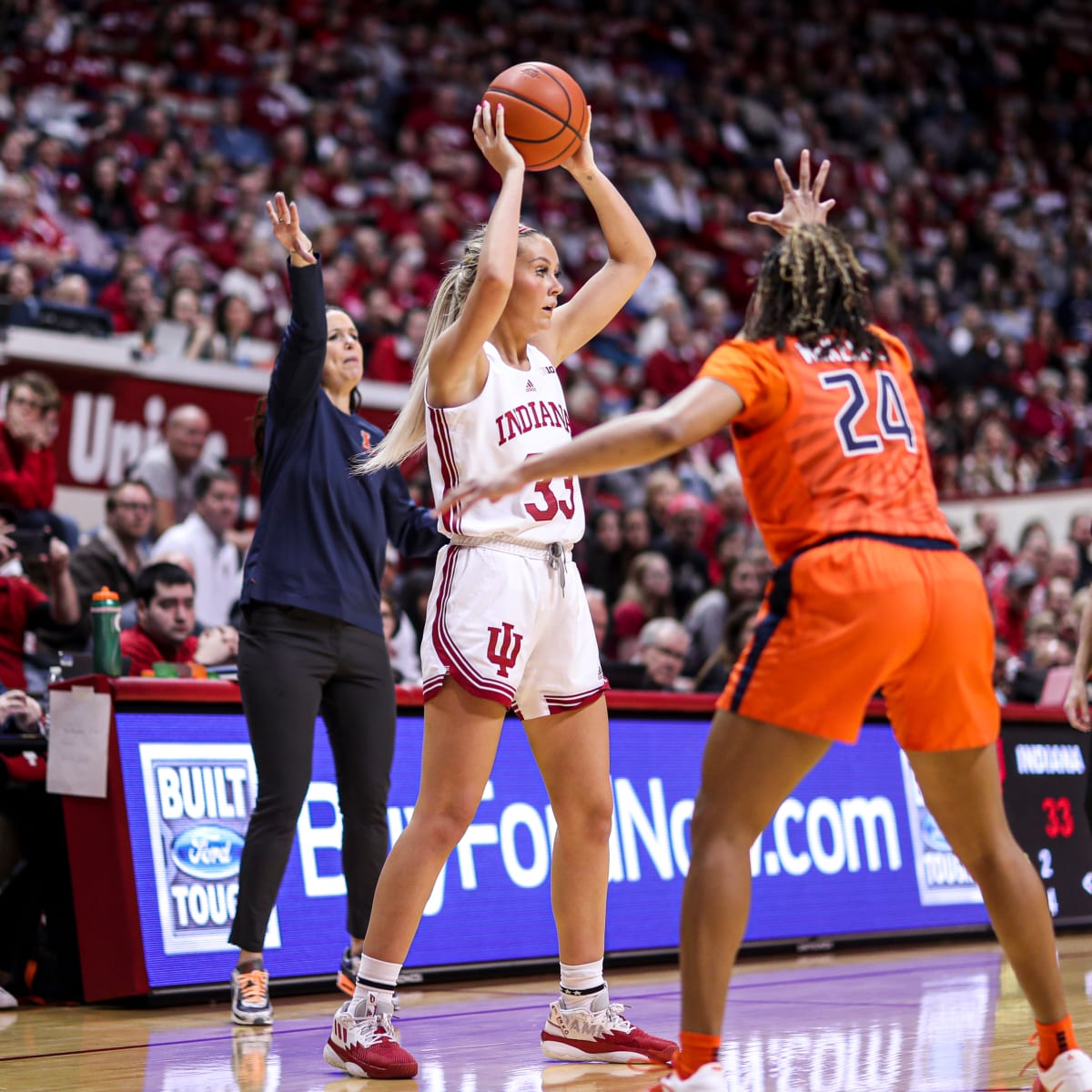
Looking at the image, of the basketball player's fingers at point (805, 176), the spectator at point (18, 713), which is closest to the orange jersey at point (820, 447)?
the basketball player's fingers at point (805, 176)

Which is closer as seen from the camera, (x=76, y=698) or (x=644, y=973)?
(x=76, y=698)

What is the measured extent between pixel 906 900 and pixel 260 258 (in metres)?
7.58

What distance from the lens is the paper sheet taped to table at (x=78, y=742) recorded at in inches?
212

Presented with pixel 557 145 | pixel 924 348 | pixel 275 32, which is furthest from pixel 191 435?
pixel 924 348

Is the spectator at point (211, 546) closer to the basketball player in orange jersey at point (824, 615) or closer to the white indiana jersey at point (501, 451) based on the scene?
the white indiana jersey at point (501, 451)

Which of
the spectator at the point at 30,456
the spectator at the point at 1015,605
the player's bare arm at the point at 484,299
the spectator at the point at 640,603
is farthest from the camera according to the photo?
the spectator at the point at 1015,605

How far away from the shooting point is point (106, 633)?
554cm

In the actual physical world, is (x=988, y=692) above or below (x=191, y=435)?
below

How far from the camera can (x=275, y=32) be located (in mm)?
16922

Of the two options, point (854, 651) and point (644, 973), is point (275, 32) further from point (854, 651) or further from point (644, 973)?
point (854, 651)

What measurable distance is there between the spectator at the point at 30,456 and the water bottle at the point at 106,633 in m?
1.89

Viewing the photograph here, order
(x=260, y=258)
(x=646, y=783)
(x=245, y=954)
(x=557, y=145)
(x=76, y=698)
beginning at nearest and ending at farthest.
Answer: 1. (x=557, y=145)
2. (x=245, y=954)
3. (x=76, y=698)
4. (x=646, y=783)
5. (x=260, y=258)

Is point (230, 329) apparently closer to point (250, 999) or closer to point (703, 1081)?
point (250, 999)

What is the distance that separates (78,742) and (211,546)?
8.60 ft
